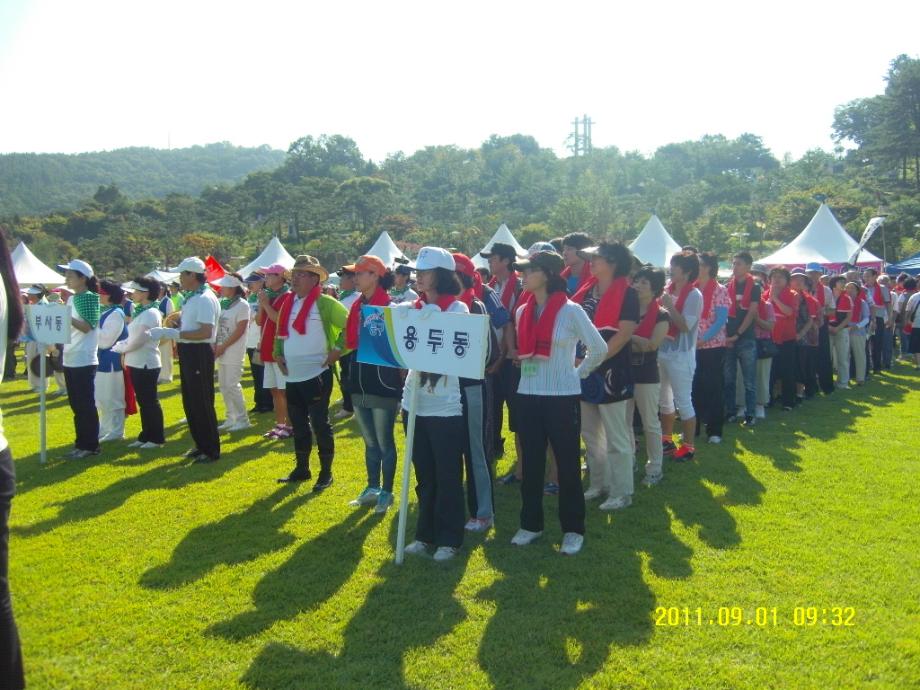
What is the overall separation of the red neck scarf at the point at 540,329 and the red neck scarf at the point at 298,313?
2430 millimetres

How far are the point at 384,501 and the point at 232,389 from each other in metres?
4.06

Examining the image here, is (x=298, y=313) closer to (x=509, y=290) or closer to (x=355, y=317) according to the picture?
(x=355, y=317)

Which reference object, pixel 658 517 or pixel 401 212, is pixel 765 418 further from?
pixel 401 212

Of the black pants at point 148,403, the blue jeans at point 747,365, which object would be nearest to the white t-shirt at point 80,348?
the black pants at point 148,403

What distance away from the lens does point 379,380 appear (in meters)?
5.41

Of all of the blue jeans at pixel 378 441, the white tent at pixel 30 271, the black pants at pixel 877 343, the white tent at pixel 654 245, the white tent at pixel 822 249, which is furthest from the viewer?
the white tent at pixel 30 271

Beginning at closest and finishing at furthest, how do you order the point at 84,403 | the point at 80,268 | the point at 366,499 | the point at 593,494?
the point at 366,499 → the point at 593,494 → the point at 80,268 → the point at 84,403

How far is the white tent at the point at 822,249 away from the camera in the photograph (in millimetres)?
18312

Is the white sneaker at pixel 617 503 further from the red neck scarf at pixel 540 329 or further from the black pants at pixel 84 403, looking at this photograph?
the black pants at pixel 84 403

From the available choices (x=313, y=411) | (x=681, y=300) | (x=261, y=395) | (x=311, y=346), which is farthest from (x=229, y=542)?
(x=261, y=395)

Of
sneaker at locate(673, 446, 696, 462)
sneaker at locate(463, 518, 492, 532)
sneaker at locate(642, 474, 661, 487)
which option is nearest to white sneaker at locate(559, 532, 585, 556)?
sneaker at locate(463, 518, 492, 532)

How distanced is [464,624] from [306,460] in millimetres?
3242

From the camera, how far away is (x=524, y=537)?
16.0 ft

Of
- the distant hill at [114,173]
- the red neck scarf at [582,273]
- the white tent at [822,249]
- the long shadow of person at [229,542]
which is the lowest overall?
the long shadow of person at [229,542]
